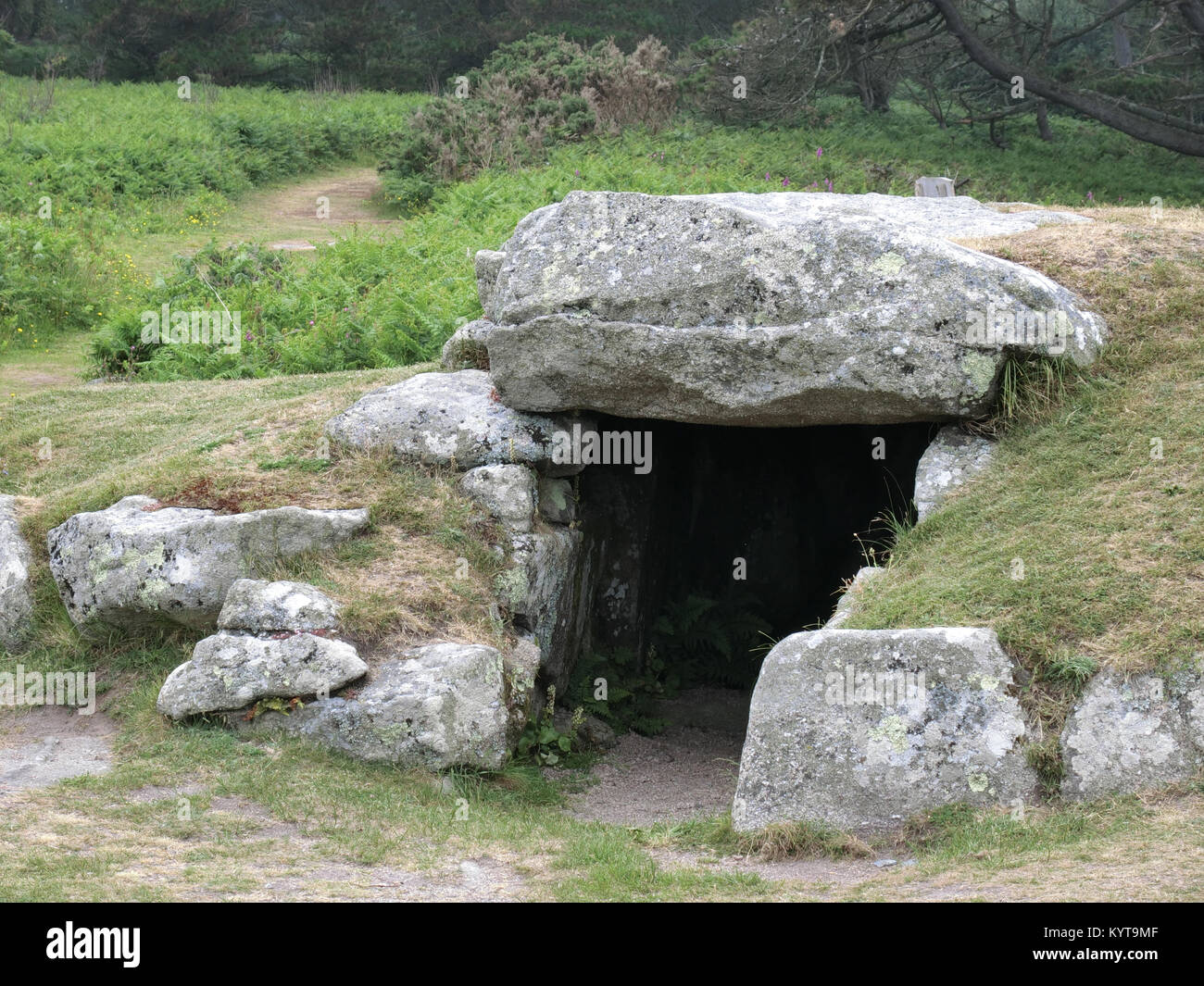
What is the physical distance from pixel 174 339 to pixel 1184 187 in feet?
58.9

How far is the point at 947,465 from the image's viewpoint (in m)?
7.98

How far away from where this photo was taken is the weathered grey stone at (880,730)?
586cm

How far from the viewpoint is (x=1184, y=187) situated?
22391 mm

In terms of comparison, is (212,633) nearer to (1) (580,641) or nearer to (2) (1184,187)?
(1) (580,641)

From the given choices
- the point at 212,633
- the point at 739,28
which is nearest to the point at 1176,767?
the point at 212,633

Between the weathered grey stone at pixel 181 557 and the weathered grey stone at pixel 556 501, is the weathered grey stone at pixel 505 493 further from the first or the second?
the weathered grey stone at pixel 181 557

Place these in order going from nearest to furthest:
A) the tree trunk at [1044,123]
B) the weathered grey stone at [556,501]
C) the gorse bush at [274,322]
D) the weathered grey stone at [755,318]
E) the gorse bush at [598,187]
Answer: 1. the weathered grey stone at [755,318]
2. the weathered grey stone at [556,501]
3. the gorse bush at [274,322]
4. the gorse bush at [598,187]
5. the tree trunk at [1044,123]

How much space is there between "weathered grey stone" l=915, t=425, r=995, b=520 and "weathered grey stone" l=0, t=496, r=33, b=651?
6.01 metres

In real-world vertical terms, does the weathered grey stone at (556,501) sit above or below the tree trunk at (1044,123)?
below

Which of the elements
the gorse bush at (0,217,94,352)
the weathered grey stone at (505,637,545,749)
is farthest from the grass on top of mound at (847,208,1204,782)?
the gorse bush at (0,217,94,352)

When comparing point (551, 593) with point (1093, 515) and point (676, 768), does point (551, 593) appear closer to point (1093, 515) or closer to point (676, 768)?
point (676, 768)

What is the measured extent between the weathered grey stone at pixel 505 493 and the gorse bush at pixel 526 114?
50.5 ft

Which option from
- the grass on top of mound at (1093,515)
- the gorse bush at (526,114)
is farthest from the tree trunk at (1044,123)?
the grass on top of mound at (1093,515)
